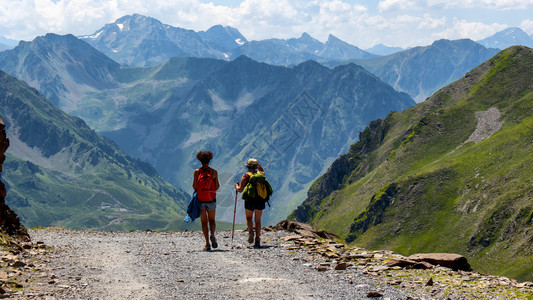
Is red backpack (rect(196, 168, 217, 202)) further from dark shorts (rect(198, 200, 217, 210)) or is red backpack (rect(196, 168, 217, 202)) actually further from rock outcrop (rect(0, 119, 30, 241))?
rock outcrop (rect(0, 119, 30, 241))

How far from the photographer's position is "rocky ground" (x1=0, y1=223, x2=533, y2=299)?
16.8m

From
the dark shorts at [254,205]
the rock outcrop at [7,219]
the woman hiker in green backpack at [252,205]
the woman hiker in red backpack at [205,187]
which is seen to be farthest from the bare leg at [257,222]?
the rock outcrop at [7,219]

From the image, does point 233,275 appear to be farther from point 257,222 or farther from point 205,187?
point 257,222

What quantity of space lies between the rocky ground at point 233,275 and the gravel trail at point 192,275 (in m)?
0.03

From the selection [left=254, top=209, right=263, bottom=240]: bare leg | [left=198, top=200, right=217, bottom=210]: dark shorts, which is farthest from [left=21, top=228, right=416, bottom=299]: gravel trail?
[left=198, top=200, right=217, bottom=210]: dark shorts

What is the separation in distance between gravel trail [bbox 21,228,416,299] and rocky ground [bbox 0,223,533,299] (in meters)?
0.03

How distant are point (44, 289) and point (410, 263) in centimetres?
1379

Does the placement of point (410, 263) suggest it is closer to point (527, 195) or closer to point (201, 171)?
point (201, 171)

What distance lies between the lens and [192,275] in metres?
19.8

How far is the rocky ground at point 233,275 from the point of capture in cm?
1677

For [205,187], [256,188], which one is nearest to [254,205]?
[256,188]

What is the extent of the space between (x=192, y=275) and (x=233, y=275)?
154 cm

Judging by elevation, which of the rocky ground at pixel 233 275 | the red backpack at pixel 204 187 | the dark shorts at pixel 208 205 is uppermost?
the red backpack at pixel 204 187

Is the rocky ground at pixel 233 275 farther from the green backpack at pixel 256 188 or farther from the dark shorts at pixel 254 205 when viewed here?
the green backpack at pixel 256 188
